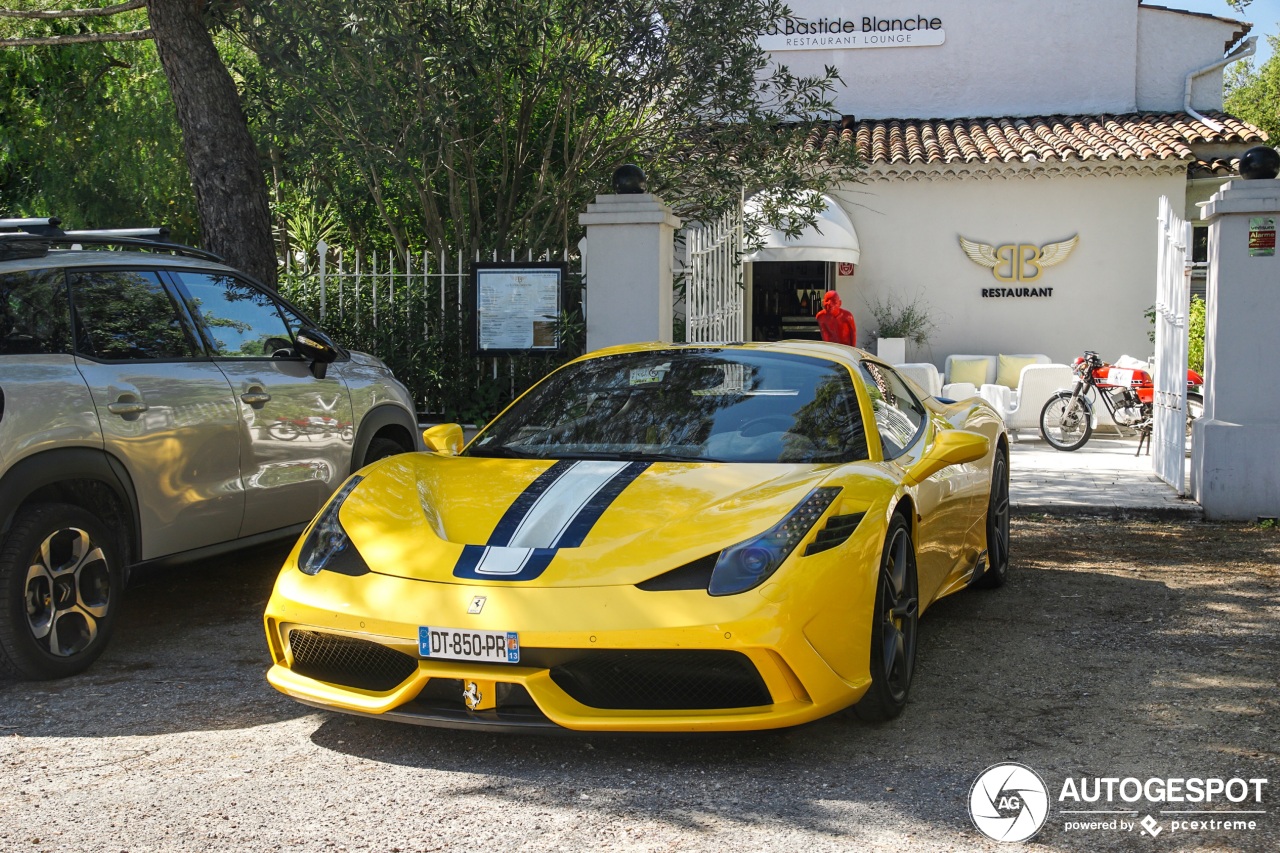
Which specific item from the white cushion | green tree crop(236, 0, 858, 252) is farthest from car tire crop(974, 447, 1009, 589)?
the white cushion

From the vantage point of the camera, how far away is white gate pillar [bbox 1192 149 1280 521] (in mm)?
8867

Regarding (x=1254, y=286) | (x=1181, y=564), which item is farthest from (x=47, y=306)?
(x=1254, y=286)

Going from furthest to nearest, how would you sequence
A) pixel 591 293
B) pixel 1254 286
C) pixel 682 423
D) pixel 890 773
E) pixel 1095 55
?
pixel 1095 55
pixel 591 293
pixel 1254 286
pixel 682 423
pixel 890 773

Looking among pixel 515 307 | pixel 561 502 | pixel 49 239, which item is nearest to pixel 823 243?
pixel 515 307

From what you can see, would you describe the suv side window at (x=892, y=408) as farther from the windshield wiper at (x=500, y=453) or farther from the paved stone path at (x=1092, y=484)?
the paved stone path at (x=1092, y=484)

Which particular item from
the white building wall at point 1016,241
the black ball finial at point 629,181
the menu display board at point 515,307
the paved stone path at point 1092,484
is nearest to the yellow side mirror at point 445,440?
the black ball finial at point 629,181

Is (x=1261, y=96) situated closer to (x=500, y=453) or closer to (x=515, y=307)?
(x=515, y=307)

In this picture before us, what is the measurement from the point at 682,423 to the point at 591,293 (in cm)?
493

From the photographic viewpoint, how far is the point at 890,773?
3.92 metres

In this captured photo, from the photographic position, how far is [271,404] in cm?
621

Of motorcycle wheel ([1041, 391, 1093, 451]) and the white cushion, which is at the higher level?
the white cushion

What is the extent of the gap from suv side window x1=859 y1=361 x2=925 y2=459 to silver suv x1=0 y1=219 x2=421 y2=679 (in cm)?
288

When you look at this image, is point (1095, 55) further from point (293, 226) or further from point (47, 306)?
point (47, 306)

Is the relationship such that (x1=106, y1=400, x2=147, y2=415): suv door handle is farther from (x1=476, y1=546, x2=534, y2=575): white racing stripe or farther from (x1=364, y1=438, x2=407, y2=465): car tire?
(x1=476, y1=546, x2=534, y2=575): white racing stripe
